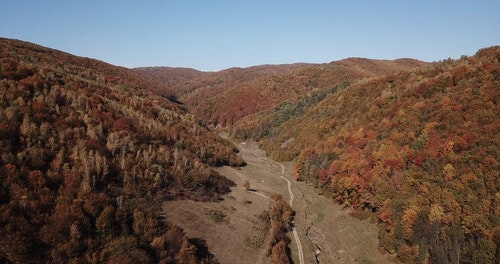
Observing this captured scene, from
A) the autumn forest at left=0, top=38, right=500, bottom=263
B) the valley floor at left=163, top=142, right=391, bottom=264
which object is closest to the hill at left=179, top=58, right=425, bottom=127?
the autumn forest at left=0, top=38, right=500, bottom=263

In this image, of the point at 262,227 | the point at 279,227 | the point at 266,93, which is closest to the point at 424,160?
the point at 279,227

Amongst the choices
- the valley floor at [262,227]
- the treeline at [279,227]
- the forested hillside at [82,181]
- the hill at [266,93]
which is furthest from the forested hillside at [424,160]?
the hill at [266,93]

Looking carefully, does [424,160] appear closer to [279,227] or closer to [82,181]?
[279,227]

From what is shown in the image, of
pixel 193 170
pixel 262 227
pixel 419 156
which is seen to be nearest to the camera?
pixel 262 227

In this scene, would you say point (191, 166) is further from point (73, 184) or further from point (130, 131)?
point (73, 184)

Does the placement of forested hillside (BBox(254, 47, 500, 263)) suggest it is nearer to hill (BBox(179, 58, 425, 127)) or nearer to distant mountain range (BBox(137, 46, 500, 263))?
distant mountain range (BBox(137, 46, 500, 263))

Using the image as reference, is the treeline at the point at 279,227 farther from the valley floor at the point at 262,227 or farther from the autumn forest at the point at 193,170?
the valley floor at the point at 262,227
